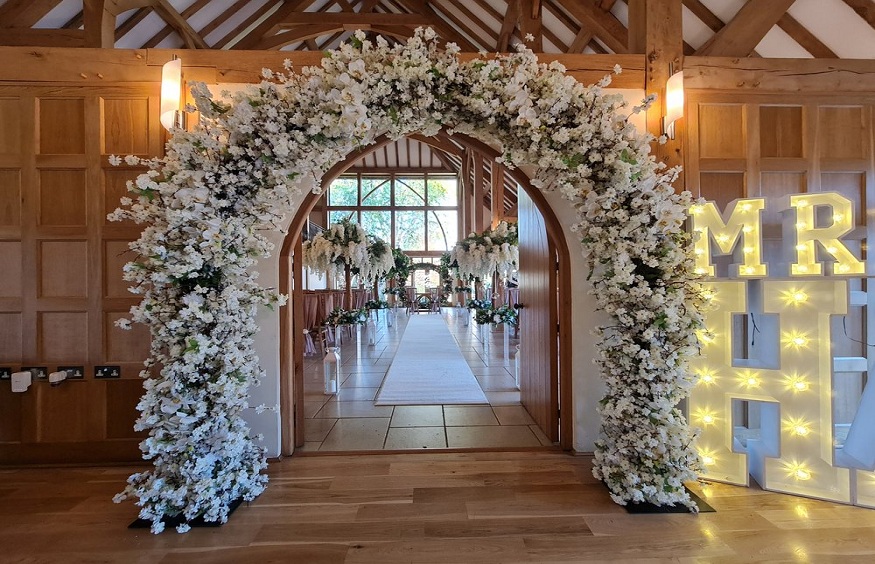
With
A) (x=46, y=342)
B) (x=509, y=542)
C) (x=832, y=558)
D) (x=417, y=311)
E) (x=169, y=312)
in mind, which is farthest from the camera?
(x=417, y=311)

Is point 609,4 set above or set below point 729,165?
above

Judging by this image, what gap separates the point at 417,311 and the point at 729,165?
13197mm

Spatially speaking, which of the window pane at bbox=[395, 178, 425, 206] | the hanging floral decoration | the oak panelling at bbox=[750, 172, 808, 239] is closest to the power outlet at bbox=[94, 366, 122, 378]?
the hanging floral decoration

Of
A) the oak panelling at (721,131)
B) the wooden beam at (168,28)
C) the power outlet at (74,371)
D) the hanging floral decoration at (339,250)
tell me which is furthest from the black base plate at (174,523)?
the wooden beam at (168,28)

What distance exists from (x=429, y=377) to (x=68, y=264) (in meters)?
3.63

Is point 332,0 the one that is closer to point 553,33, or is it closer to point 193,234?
point 553,33

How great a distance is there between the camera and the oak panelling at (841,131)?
2.85 m

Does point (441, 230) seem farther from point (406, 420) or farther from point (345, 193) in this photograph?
point (406, 420)

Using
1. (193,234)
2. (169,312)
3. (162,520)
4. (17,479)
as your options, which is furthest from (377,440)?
(17,479)

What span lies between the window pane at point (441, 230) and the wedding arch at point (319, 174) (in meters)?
17.7

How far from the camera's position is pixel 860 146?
284 centimetres

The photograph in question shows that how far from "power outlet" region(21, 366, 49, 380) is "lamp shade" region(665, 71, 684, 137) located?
453 cm

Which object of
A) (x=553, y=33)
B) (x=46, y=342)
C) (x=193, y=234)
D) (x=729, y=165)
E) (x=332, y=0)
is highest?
(x=332, y=0)

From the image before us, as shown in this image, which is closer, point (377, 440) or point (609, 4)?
point (377, 440)
